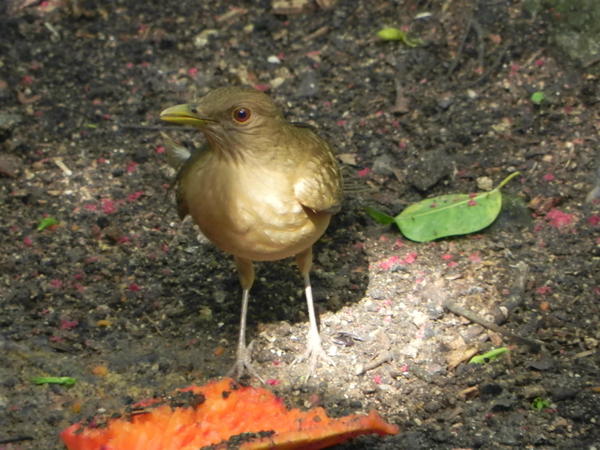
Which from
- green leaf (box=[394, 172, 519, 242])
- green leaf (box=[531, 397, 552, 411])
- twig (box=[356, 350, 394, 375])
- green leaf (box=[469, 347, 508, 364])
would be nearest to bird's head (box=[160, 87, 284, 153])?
twig (box=[356, 350, 394, 375])

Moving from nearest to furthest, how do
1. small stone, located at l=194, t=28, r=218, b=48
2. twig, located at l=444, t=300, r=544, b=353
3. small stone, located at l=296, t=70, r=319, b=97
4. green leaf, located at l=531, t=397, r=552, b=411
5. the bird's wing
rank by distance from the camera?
green leaf, located at l=531, t=397, r=552, b=411
the bird's wing
twig, located at l=444, t=300, r=544, b=353
small stone, located at l=296, t=70, r=319, b=97
small stone, located at l=194, t=28, r=218, b=48

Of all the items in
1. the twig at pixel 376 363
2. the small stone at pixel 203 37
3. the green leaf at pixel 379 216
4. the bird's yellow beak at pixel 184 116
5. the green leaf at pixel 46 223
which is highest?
the bird's yellow beak at pixel 184 116

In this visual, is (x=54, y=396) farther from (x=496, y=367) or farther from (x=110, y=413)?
(x=496, y=367)

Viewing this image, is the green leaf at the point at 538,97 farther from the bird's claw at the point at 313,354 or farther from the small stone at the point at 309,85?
the bird's claw at the point at 313,354

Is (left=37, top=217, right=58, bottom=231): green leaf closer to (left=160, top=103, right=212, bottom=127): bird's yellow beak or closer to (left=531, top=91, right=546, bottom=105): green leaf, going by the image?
(left=160, top=103, right=212, bottom=127): bird's yellow beak

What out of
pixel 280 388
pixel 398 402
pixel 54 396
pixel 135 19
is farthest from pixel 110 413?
pixel 135 19

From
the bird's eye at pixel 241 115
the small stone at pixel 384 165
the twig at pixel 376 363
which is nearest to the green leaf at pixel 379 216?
the small stone at pixel 384 165
